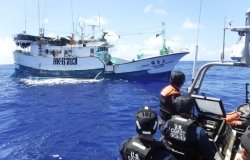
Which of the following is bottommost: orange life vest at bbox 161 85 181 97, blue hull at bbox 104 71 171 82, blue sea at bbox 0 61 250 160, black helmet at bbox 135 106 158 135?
blue sea at bbox 0 61 250 160

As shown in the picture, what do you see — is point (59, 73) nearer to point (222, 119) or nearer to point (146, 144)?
point (222, 119)

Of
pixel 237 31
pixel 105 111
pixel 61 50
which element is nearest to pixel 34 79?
pixel 61 50

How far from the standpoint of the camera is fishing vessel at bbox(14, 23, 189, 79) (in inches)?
1312

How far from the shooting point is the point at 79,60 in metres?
35.2

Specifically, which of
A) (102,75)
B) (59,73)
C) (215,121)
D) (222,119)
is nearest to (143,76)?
(102,75)

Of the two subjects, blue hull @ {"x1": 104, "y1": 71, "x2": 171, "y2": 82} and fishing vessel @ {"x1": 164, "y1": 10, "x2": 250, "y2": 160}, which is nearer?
fishing vessel @ {"x1": 164, "y1": 10, "x2": 250, "y2": 160}

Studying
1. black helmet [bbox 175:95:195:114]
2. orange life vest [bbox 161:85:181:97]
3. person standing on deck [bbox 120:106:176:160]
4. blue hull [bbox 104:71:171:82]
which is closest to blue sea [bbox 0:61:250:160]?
orange life vest [bbox 161:85:181:97]

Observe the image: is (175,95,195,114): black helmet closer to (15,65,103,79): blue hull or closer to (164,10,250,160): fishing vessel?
(164,10,250,160): fishing vessel

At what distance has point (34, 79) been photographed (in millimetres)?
38062

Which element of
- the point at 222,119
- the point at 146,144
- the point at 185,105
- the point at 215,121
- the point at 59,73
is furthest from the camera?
the point at 59,73

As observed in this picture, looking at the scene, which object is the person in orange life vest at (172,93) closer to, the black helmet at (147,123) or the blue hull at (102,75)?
the black helmet at (147,123)

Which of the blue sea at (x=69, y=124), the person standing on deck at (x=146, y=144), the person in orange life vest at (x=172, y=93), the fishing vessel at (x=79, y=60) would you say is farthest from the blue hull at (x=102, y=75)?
the person standing on deck at (x=146, y=144)

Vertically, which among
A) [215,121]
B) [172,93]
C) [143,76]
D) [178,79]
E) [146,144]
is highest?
[178,79]

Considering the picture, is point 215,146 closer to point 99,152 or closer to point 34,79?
point 99,152
